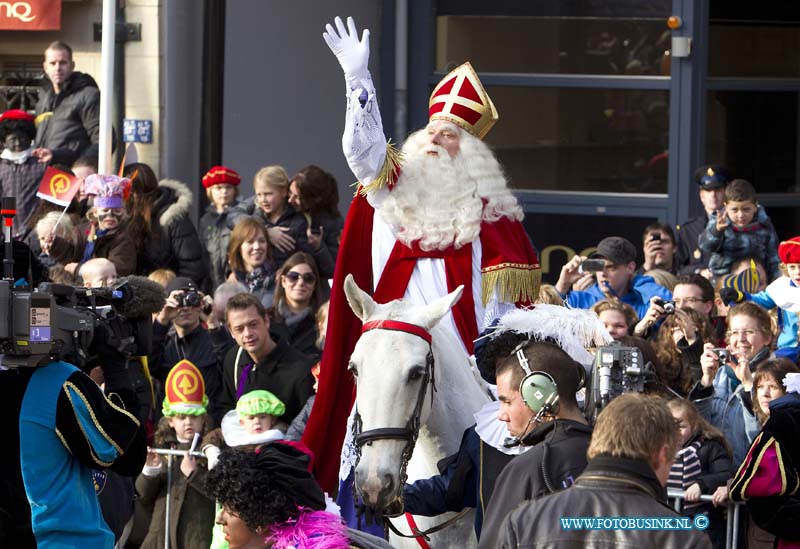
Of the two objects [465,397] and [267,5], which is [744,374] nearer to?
[465,397]

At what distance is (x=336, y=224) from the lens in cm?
1087

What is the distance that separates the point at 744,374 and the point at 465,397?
2.19 m

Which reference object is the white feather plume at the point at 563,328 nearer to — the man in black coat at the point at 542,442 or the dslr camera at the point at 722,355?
the man in black coat at the point at 542,442

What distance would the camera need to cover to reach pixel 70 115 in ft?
40.8

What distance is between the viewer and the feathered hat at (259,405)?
821 centimetres

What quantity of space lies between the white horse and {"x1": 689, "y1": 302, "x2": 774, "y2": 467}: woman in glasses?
1919mm

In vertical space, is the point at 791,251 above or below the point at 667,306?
above

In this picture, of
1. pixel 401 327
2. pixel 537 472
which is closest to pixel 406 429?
pixel 401 327

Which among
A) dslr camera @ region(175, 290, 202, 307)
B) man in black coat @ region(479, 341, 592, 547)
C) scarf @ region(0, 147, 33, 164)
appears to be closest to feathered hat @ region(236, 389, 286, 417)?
dslr camera @ region(175, 290, 202, 307)

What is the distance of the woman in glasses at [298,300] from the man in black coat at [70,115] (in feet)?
10.4

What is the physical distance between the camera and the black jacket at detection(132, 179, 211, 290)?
10.8 metres

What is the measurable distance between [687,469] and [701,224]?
363cm

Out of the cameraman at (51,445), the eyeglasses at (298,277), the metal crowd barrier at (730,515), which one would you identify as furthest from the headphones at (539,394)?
the eyeglasses at (298,277)

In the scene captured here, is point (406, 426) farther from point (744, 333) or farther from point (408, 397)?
point (744, 333)
